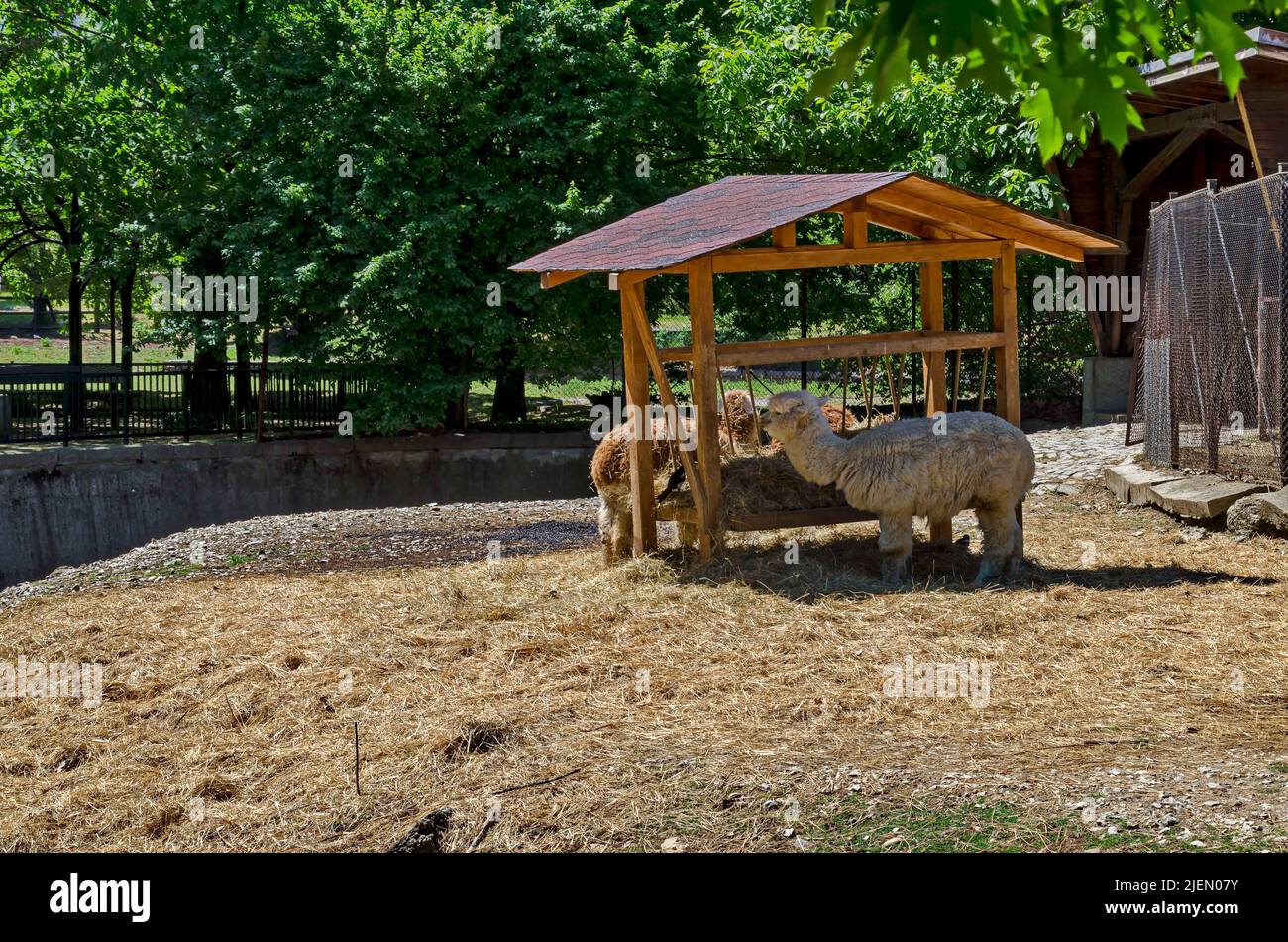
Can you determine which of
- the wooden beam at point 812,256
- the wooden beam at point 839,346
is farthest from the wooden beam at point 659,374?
the wooden beam at point 812,256

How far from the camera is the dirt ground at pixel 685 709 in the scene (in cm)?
568

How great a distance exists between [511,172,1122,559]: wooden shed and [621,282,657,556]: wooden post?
0.01m

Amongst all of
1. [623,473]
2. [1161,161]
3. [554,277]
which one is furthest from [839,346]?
[1161,161]

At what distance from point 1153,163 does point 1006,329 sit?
38.0 ft

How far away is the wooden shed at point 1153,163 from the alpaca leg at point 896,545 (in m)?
7.94

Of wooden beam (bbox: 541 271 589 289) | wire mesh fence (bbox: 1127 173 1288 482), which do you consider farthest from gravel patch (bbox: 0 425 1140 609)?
wooden beam (bbox: 541 271 589 289)

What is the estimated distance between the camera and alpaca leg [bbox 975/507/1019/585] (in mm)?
10094

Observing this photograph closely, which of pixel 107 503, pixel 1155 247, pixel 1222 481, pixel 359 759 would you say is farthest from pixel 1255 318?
pixel 107 503

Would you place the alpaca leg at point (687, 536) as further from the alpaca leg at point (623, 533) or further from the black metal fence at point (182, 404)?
the black metal fence at point (182, 404)

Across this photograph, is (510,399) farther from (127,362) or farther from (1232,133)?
(1232,133)

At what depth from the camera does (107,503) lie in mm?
20891

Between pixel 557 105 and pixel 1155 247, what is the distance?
10.7 metres

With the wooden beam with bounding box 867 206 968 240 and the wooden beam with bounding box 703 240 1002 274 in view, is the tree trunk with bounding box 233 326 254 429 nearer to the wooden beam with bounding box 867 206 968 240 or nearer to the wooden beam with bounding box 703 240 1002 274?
the wooden beam with bounding box 867 206 968 240

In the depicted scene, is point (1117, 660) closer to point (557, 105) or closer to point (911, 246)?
point (911, 246)
